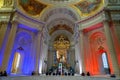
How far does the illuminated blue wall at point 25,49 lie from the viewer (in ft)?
39.0

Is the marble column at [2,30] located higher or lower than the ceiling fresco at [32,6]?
lower

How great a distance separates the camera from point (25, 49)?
1284 cm

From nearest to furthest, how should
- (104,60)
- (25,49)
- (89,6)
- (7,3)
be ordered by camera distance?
(7,3) → (104,60) → (25,49) → (89,6)

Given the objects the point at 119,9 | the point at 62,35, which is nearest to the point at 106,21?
the point at 119,9

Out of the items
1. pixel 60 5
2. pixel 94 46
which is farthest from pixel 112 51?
pixel 60 5

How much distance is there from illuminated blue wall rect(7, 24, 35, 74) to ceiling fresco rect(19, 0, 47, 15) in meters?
2.38

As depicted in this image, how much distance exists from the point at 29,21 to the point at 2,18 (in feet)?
9.52

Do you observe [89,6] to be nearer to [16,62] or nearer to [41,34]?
[41,34]

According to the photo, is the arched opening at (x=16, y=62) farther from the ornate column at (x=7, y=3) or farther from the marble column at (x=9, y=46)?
the ornate column at (x=7, y=3)

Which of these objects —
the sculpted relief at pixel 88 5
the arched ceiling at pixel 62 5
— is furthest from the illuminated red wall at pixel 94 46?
the sculpted relief at pixel 88 5

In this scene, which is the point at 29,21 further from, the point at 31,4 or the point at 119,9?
the point at 119,9

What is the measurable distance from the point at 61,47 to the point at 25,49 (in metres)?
10.3

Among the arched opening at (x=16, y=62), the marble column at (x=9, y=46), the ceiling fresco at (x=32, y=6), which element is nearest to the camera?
the marble column at (x=9, y=46)

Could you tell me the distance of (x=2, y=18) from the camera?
35.2 ft
